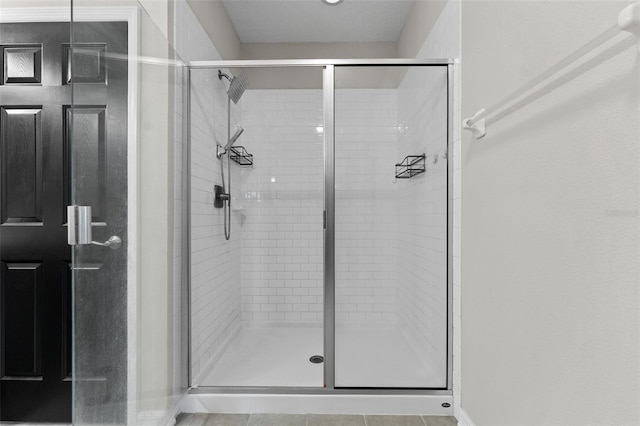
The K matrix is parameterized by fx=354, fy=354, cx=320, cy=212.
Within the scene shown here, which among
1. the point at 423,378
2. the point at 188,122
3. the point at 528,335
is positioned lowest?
the point at 423,378

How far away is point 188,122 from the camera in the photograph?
6.65 ft

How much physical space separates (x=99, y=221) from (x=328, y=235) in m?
1.13

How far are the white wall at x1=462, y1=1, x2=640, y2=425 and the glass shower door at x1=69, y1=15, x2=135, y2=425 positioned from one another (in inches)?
57.3

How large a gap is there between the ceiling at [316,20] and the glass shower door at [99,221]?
1877mm

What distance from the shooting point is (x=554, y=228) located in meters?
1.07

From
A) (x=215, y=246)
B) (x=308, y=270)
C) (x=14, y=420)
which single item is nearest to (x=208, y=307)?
(x=215, y=246)

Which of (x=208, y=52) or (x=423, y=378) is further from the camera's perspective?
(x=208, y=52)

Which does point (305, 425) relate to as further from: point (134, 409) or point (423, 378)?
point (134, 409)

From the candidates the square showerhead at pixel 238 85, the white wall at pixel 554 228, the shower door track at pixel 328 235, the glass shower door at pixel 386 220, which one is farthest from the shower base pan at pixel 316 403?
the square showerhead at pixel 238 85

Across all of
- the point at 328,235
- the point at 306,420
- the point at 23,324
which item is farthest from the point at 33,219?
the point at 306,420

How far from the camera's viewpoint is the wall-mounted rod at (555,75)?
2.46ft

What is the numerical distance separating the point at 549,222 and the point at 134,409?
1.69 metres

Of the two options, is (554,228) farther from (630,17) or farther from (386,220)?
(386,220)

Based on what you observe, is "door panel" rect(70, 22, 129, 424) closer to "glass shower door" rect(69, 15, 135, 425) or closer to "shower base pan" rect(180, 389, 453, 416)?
"glass shower door" rect(69, 15, 135, 425)
